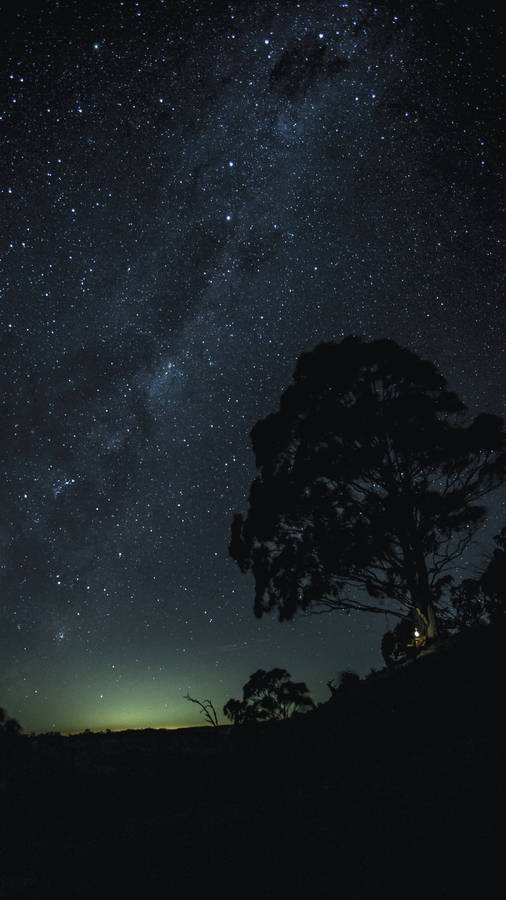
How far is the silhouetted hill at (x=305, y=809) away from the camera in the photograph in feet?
9.83

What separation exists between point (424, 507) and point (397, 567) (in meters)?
2.25

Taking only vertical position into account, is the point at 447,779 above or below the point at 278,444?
below

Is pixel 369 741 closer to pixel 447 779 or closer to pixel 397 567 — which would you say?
pixel 447 779

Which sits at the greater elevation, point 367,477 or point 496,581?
point 367,477

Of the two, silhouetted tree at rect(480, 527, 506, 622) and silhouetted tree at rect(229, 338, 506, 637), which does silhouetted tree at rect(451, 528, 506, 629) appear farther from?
silhouetted tree at rect(229, 338, 506, 637)

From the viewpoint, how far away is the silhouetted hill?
9.83ft

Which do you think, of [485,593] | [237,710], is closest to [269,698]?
[237,710]

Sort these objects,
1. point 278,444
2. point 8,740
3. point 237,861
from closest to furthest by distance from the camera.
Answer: point 237,861
point 8,740
point 278,444

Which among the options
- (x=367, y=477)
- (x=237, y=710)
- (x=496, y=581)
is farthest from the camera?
(x=237, y=710)

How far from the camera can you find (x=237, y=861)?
3.49 meters

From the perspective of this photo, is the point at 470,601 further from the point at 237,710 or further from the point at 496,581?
the point at 237,710

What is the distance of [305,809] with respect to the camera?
438 cm

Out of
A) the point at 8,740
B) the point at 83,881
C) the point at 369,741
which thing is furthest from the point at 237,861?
the point at 8,740

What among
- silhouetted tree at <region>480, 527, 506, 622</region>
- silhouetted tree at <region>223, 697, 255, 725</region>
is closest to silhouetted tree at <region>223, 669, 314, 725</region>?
silhouetted tree at <region>223, 697, 255, 725</region>
